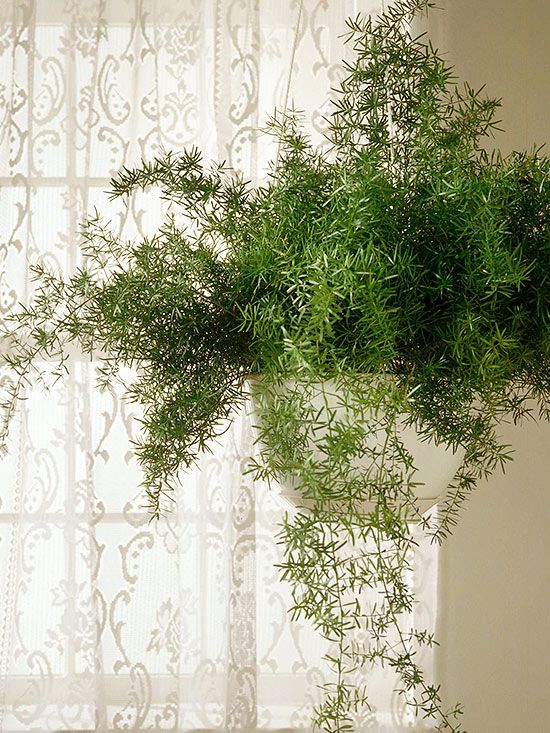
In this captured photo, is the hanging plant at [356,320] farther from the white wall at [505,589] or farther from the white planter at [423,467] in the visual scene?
the white wall at [505,589]

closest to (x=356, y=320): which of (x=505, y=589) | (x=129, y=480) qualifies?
(x=129, y=480)

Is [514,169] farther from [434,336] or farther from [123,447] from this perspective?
[123,447]

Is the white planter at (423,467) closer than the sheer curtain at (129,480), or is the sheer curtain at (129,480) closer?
the white planter at (423,467)

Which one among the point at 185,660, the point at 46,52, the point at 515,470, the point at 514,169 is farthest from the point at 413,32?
the point at 185,660

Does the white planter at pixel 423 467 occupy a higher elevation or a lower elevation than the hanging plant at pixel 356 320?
lower

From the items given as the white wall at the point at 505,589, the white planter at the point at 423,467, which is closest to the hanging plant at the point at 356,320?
the white planter at the point at 423,467

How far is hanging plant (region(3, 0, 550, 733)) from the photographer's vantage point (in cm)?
53

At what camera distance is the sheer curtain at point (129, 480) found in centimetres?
172

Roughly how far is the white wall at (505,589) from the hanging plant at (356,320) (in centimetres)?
117

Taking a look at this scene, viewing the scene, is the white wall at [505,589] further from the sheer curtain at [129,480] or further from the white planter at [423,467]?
the white planter at [423,467]

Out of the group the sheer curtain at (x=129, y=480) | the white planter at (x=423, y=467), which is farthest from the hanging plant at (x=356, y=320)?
the sheer curtain at (x=129, y=480)

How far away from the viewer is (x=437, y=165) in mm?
614

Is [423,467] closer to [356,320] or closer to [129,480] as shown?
[356,320]

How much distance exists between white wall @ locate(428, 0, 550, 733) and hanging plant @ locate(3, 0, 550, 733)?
1.17m
